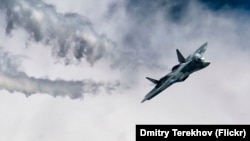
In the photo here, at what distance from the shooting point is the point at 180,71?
104500 millimetres

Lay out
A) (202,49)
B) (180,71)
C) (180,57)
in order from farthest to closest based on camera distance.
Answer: (202,49) < (180,71) < (180,57)

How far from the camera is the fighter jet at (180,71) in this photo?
99.6 metres

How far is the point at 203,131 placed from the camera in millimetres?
63406

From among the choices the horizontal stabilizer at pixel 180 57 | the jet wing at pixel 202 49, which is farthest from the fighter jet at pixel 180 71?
the jet wing at pixel 202 49

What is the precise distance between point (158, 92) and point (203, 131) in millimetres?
45011

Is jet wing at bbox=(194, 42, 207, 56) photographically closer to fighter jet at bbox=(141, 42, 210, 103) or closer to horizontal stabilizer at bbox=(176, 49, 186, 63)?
fighter jet at bbox=(141, 42, 210, 103)

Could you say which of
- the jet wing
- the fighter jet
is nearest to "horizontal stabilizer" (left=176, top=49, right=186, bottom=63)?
the fighter jet

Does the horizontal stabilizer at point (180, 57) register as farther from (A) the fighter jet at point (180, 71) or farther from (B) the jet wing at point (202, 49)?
(B) the jet wing at point (202, 49)

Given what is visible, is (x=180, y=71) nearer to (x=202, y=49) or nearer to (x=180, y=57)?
(x=180, y=57)

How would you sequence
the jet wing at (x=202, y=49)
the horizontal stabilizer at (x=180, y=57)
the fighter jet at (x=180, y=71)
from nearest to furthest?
the fighter jet at (x=180, y=71) → the horizontal stabilizer at (x=180, y=57) → the jet wing at (x=202, y=49)

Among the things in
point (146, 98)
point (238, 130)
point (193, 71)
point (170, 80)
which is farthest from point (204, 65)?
point (238, 130)

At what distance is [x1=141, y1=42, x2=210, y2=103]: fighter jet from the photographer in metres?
99.6

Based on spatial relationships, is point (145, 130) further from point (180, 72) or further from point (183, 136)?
point (180, 72)

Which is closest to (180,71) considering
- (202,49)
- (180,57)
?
(180,57)
